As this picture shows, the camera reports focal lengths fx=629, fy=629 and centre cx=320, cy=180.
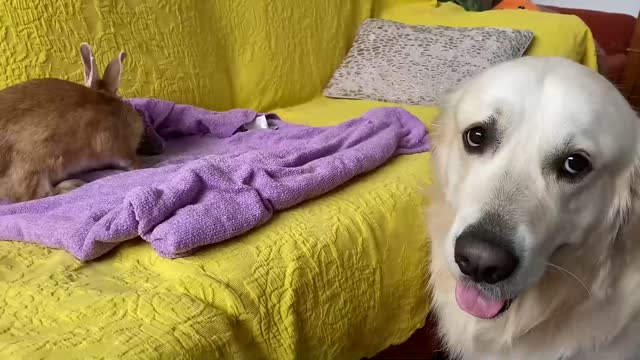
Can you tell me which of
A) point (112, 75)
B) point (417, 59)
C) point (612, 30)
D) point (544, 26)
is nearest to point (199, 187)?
point (112, 75)

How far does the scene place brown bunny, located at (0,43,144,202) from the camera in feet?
4.22

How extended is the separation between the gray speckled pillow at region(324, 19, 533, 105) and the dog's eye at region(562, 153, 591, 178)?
1.20 metres

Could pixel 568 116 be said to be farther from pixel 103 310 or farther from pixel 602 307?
pixel 103 310

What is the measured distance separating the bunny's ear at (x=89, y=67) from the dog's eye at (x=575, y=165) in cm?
109

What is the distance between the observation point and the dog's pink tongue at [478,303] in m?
1.03

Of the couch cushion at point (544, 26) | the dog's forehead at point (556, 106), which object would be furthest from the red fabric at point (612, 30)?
the dog's forehead at point (556, 106)

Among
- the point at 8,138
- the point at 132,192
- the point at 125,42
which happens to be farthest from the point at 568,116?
the point at 125,42

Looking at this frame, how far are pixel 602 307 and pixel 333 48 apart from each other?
1.60 m

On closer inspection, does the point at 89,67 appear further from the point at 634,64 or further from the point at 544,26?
the point at 634,64

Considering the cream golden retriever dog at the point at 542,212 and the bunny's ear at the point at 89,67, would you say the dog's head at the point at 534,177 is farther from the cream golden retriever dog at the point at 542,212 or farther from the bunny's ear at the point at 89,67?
the bunny's ear at the point at 89,67

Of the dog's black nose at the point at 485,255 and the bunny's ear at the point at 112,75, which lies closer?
the dog's black nose at the point at 485,255

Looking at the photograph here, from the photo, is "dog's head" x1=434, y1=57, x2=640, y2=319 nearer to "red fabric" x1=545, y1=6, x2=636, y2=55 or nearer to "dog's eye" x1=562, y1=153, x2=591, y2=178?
"dog's eye" x1=562, y1=153, x2=591, y2=178

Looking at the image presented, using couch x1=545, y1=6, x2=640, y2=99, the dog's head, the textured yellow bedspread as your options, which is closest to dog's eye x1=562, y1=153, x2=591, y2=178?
the dog's head

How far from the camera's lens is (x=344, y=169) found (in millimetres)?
1414
